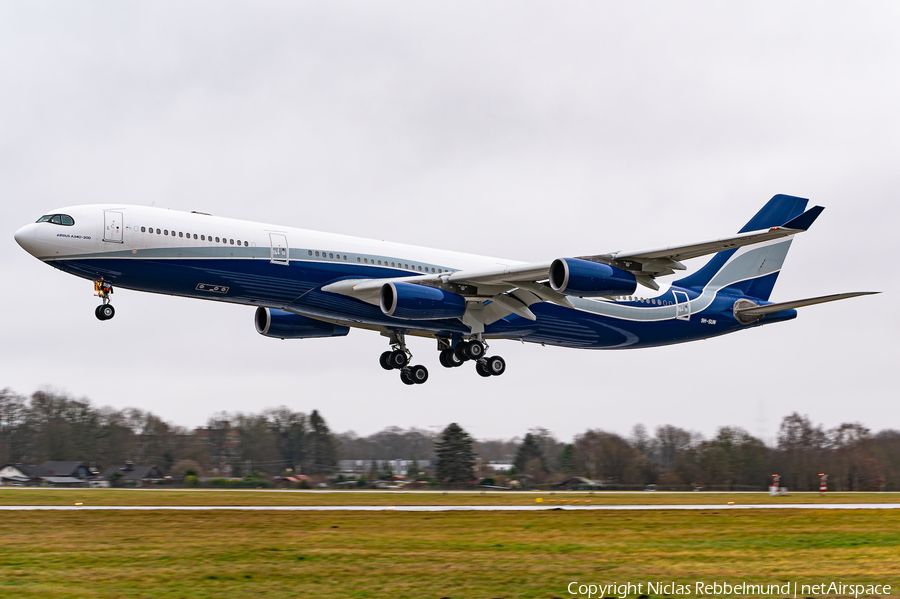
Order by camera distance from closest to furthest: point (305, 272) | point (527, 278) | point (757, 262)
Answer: point (305, 272), point (527, 278), point (757, 262)

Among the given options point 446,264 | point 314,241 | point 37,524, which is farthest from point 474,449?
point 37,524

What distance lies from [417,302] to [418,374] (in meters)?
7.79

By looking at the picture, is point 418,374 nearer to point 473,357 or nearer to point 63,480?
point 473,357

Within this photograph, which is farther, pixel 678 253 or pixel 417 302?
pixel 417 302

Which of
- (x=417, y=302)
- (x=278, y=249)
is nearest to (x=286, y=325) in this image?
(x=278, y=249)

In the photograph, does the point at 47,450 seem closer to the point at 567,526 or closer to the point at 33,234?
the point at 33,234

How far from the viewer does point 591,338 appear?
41.1 m

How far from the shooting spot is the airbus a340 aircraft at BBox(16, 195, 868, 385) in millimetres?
30422

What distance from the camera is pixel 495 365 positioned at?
1591 inches

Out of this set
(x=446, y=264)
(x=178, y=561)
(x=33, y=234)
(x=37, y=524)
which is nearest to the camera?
(x=178, y=561)

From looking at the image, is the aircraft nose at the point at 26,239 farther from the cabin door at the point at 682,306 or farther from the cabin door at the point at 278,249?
the cabin door at the point at 682,306

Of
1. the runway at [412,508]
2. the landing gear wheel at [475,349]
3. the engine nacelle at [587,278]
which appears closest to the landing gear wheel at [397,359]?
the landing gear wheel at [475,349]

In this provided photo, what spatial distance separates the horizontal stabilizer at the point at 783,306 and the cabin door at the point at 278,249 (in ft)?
70.5

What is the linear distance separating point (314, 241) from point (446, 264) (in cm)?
627
